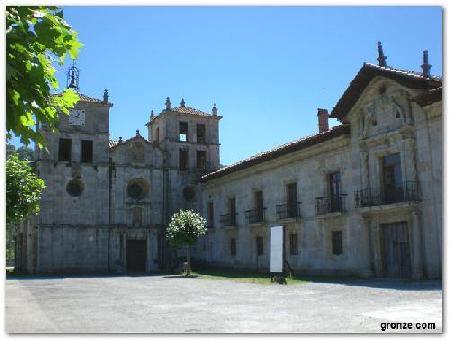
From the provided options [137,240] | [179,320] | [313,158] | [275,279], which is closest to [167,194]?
[137,240]

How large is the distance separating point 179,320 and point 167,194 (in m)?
26.1

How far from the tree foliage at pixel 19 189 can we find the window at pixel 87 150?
1944cm

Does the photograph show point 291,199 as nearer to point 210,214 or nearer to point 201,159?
point 210,214

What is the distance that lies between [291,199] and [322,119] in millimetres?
5443

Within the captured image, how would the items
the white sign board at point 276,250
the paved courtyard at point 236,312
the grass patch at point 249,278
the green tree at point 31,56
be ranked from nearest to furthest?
1. the green tree at point 31,56
2. the paved courtyard at point 236,312
3. the white sign board at point 276,250
4. the grass patch at point 249,278

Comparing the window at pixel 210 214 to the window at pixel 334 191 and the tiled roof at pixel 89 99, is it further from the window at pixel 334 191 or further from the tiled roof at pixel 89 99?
the window at pixel 334 191

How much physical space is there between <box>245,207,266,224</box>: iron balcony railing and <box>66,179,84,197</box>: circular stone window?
11.0 m

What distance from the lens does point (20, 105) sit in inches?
248

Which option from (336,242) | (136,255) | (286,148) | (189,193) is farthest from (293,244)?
(136,255)

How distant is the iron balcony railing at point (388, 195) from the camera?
1858 cm

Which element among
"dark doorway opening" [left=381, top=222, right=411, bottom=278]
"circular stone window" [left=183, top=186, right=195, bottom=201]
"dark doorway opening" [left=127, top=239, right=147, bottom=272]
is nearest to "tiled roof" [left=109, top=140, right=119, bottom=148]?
"circular stone window" [left=183, top=186, right=195, bottom=201]

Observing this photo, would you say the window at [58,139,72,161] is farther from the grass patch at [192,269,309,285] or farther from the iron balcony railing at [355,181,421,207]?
the iron balcony railing at [355,181,421,207]

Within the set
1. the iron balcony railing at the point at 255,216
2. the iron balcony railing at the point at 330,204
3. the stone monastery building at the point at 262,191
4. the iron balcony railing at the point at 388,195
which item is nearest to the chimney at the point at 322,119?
the stone monastery building at the point at 262,191

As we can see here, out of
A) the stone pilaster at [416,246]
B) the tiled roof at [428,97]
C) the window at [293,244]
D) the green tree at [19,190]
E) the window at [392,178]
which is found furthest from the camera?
the window at [293,244]
